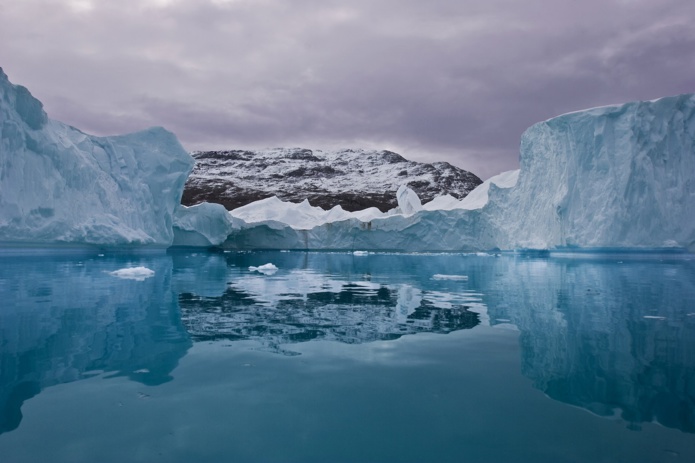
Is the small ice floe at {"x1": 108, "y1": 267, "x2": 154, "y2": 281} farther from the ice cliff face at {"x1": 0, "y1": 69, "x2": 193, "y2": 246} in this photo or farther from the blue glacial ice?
the blue glacial ice

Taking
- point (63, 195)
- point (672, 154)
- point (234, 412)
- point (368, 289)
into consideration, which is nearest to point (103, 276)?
point (368, 289)

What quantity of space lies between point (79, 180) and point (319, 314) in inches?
655

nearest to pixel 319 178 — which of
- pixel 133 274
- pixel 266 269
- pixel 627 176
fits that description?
pixel 627 176

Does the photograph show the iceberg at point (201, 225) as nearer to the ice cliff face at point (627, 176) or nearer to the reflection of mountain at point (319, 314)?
the ice cliff face at point (627, 176)

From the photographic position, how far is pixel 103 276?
11547mm

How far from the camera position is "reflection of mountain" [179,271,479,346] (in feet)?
16.6

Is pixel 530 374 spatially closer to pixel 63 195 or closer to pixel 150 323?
pixel 150 323

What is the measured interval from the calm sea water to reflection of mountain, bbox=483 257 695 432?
0.07ft

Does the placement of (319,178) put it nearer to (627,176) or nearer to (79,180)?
(79,180)

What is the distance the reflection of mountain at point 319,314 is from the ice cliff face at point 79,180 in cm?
1173

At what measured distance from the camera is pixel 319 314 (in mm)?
6277

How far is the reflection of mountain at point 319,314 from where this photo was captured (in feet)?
16.6

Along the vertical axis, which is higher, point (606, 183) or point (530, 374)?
point (606, 183)

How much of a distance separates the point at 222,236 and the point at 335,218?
344 inches
